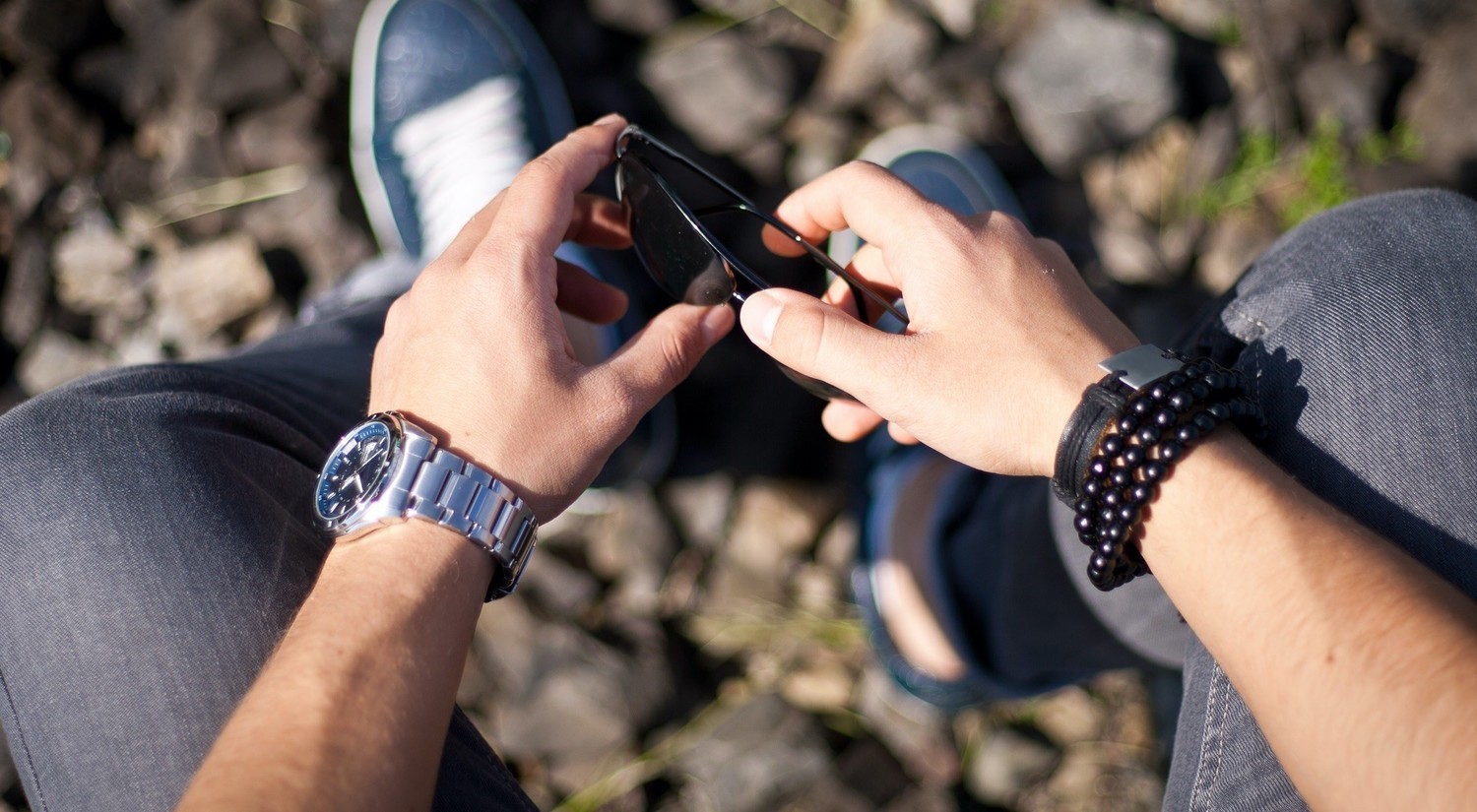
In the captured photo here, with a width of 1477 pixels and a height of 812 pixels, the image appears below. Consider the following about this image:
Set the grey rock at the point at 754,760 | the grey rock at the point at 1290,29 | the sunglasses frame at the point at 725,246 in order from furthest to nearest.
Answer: the grey rock at the point at 1290,29
the grey rock at the point at 754,760
the sunglasses frame at the point at 725,246

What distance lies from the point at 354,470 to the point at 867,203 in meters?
0.74

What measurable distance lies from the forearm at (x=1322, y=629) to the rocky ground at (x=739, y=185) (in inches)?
48.7

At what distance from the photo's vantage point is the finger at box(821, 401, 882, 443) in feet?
4.80

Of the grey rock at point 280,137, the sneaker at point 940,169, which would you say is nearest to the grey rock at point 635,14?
the sneaker at point 940,169

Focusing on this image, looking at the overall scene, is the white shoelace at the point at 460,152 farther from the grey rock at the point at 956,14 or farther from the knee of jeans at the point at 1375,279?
the knee of jeans at the point at 1375,279

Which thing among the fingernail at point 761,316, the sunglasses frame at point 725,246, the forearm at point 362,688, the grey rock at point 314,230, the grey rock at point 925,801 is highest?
the sunglasses frame at point 725,246

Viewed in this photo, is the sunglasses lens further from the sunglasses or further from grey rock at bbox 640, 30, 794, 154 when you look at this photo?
grey rock at bbox 640, 30, 794, 154

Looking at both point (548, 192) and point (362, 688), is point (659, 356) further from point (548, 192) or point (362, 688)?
point (362, 688)

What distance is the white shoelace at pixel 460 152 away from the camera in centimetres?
234

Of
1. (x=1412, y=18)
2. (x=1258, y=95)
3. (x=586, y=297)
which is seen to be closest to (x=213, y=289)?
(x=586, y=297)

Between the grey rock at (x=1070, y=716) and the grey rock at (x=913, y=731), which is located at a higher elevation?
the grey rock at (x=1070, y=716)

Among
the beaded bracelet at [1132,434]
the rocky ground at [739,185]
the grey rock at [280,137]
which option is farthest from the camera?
the grey rock at [280,137]

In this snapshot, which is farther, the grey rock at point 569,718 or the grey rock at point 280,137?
the grey rock at point 280,137

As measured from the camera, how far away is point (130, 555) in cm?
126
